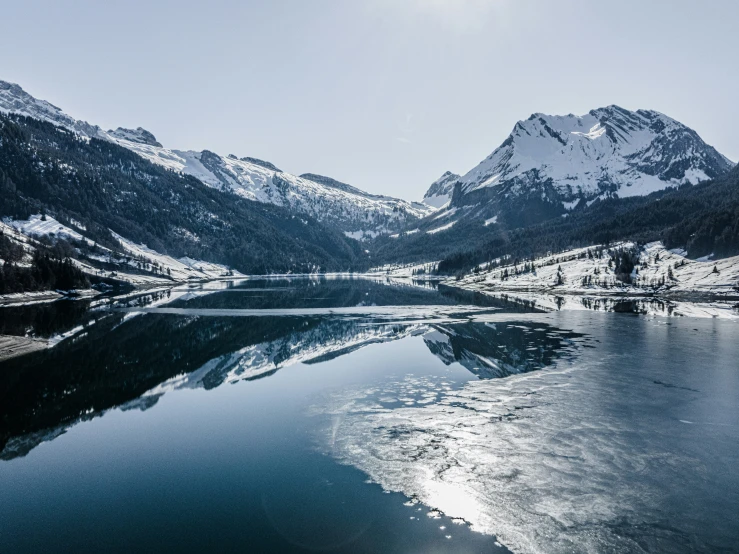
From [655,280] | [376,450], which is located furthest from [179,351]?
[655,280]

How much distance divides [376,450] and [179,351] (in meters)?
43.7

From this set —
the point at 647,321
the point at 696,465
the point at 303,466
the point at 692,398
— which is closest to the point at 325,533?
the point at 303,466

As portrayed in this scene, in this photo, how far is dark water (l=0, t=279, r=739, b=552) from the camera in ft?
57.9

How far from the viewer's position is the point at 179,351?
60281mm

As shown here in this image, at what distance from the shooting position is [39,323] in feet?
270

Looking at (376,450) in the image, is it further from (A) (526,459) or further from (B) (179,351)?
(B) (179,351)

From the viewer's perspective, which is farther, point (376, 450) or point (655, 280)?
point (655, 280)

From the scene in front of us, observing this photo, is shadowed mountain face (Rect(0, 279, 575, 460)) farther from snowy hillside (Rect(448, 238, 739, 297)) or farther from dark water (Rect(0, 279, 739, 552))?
snowy hillside (Rect(448, 238, 739, 297))

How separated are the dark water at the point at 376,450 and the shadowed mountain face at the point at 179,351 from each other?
16.0 inches

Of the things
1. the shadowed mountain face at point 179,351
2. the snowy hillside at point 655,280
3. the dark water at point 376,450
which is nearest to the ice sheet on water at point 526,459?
the dark water at point 376,450

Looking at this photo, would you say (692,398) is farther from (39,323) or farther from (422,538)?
(39,323)

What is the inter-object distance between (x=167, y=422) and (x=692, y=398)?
4022 cm

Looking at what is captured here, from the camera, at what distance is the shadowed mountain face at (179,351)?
37.2m

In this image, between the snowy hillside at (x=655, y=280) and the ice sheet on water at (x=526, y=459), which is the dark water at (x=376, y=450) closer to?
the ice sheet on water at (x=526, y=459)
